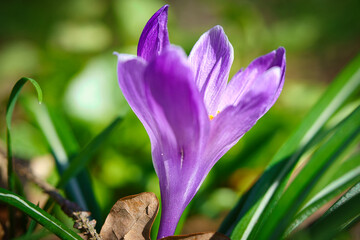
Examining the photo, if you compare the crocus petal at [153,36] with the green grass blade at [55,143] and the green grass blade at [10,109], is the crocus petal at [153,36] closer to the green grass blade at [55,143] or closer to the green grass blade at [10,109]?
the green grass blade at [10,109]

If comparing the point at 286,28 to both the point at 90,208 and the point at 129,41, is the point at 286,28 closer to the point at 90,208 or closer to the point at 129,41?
the point at 129,41

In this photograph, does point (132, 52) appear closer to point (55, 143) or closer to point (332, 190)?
point (55, 143)

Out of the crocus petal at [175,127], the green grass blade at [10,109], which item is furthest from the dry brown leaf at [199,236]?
the green grass blade at [10,109]

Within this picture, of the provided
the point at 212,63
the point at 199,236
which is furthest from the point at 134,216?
the point at 212,63

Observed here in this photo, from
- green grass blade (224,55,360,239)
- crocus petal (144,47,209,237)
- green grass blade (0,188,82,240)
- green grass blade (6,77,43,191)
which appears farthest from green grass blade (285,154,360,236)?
green grass blade (6,77,43,191)

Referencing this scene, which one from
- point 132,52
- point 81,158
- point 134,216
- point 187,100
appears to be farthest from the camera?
point 132,52

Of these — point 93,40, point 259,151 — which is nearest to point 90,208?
point 259,151
